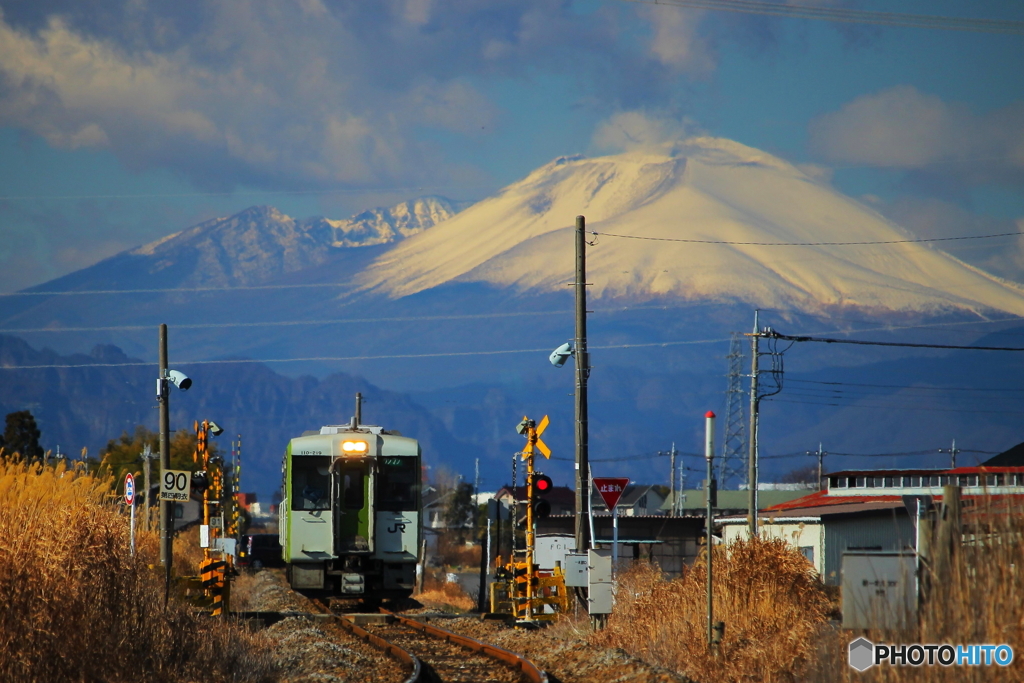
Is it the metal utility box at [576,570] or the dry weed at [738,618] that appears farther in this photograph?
the metal utility box at [576,570]

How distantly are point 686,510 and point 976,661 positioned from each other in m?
79.8

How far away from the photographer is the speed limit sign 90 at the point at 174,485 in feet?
60.8

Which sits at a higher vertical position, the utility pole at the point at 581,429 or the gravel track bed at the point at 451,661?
the utility pole at the point at 581,429

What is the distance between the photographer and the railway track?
41.3 feet

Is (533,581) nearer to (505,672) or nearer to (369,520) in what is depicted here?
(369,520)

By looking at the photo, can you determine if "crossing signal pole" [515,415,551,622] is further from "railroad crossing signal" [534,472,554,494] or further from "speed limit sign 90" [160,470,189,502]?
"speed limit sign 90" [160,470,189,502]

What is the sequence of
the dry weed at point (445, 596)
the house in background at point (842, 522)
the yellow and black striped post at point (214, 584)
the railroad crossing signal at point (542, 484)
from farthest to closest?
the dry weed at point (445, 596) → the house in background at point (842, 522) → the yellow and black striped post at point (214, 584) → the railroad crossing signal at point (542, 484)

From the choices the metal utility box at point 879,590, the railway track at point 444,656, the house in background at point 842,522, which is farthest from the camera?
the house in background at point 842,522

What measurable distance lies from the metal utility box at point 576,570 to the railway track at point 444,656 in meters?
1.99

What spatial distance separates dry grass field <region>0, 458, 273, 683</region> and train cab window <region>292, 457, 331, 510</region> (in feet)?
32.7

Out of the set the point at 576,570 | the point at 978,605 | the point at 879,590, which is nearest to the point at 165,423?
the point at 576,570

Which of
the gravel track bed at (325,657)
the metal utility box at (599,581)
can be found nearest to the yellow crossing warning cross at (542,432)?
the metal utility box at (599,581)

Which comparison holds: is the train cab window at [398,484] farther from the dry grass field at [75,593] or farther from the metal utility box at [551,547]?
the metal utility box at [551,547]

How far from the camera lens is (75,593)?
30.0ft
